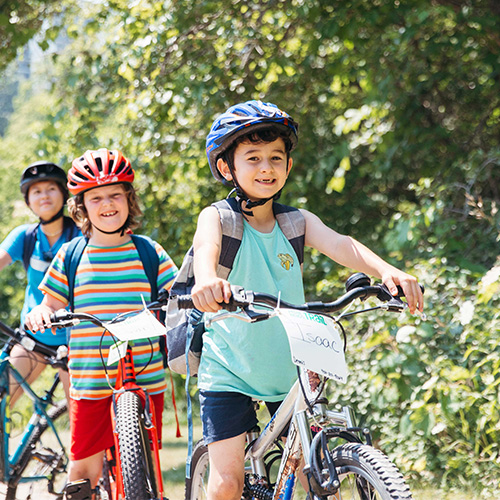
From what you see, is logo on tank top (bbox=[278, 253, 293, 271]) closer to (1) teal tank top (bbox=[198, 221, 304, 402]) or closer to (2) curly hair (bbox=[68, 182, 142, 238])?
(1) teal tank top (bbox=[198, 221, 304, 402])

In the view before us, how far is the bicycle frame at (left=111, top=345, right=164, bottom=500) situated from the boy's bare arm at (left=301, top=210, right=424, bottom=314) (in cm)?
105

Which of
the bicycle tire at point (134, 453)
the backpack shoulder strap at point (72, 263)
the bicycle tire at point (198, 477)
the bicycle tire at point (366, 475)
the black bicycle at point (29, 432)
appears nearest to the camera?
the bicycle tire at point (366, 475)

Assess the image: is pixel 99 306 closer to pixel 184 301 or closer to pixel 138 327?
pixel 138 327

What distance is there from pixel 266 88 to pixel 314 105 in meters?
0.93

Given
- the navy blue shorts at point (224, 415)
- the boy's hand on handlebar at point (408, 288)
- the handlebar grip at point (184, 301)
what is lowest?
the navy blue shorts at point (224, 415)

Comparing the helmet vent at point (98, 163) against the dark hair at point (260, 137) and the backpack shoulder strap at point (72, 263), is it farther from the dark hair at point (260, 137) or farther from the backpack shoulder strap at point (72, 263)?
the dark hair at point (260, 137)

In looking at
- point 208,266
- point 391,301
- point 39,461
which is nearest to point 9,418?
point 39,461

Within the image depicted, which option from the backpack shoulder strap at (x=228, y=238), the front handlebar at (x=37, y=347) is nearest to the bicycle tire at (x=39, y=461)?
the front handlebar at (x=37, y=347)

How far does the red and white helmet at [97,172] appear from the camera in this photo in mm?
3740

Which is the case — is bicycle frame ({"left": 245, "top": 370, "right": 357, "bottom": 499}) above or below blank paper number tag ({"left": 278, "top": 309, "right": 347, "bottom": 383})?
below

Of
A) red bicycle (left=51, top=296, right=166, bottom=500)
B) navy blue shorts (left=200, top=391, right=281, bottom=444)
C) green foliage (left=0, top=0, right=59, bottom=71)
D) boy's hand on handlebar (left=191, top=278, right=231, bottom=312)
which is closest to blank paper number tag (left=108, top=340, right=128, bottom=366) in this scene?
red bicycle (left=51, top=296, right=166, bottom=500)

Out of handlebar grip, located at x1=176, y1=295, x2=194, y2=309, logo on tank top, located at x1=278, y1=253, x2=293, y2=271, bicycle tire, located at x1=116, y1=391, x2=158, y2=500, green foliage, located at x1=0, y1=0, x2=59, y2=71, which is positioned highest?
green foliage, located at x1=0, y1=0, x2=59, y2=71

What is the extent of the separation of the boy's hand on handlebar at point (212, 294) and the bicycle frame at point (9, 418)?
99.9 inches

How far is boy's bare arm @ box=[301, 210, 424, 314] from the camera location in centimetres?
248
